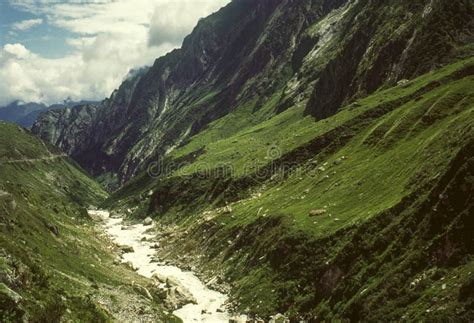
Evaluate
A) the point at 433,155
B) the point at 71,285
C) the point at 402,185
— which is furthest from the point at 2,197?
the point at 433,155

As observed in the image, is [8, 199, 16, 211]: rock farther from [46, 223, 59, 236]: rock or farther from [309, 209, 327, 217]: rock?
[309, 209, 327, 217]: rock

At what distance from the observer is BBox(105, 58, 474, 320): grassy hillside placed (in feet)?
196

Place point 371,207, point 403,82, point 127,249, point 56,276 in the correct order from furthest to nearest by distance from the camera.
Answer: point 403,82, point 127,249, point 371,207, point 56,276

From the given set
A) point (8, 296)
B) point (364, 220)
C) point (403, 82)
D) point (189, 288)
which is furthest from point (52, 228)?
point (403, 82)

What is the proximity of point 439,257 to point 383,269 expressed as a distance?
960cm

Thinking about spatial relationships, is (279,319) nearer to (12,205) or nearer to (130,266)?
(130,266)

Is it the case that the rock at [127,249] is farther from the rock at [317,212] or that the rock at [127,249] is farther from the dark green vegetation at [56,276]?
the rock at [317,212]

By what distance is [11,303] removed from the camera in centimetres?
4166

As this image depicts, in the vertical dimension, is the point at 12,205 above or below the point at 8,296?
above

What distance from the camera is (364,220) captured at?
81812 mm

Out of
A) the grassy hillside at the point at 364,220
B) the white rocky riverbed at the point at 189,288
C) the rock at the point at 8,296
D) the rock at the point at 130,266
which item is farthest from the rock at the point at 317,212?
the rock at the point at 8,296

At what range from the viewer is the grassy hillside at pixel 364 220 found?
59594mm

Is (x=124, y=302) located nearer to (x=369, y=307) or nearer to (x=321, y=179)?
(x=369, y=307)

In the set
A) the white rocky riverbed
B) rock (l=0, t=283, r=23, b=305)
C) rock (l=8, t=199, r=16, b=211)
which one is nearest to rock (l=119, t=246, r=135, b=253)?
the white rocky riverbed
